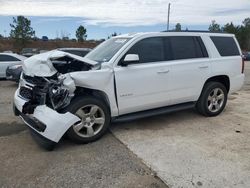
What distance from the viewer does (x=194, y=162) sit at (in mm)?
4129

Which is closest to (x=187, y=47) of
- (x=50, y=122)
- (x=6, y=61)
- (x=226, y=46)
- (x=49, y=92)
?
(x=226, y=46)

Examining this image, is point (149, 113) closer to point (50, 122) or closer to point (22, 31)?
point (50, 122)

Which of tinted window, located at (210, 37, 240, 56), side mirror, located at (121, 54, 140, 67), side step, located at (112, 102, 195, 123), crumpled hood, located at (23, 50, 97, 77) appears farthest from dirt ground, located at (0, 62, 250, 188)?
tinted window, located at (210, 37, 240, 56)

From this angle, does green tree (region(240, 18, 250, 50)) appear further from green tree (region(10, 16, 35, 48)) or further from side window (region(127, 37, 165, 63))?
side window (region(127, 37, 165, 63))

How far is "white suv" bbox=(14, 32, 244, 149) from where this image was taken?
4.69m

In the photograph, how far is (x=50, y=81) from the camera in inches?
193

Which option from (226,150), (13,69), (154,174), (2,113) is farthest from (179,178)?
(13,69)

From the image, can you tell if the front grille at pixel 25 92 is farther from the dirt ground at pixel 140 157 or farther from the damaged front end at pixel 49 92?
the dirt ground at pixel 140 157

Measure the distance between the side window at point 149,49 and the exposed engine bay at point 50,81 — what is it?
951mm

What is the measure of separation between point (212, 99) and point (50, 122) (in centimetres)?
379

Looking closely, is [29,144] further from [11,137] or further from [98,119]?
[98,119]

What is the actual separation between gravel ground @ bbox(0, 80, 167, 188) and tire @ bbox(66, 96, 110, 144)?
5.8 inches

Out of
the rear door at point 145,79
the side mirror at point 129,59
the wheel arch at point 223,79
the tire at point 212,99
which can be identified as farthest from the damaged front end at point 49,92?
the wheel arch at point 223,79

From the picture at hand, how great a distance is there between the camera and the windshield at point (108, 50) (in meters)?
5.48
